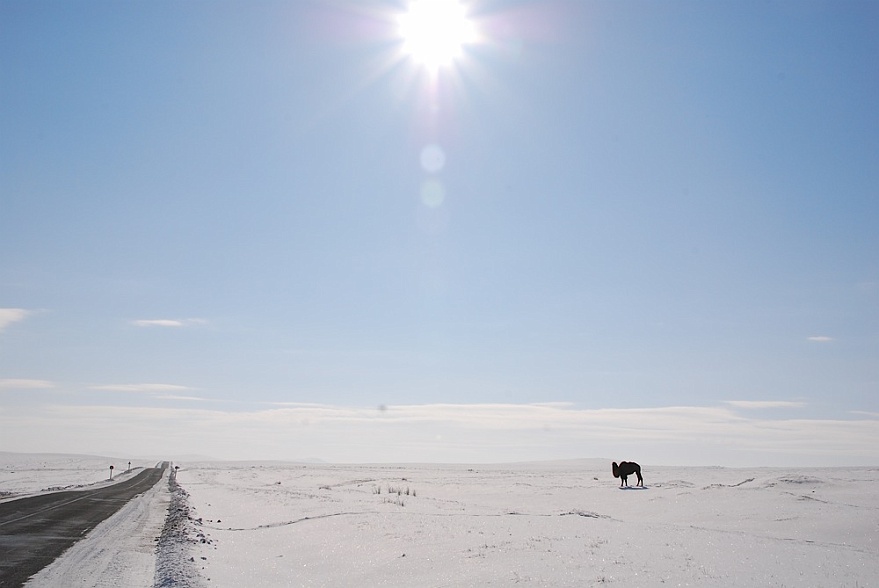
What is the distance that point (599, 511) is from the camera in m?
30.3

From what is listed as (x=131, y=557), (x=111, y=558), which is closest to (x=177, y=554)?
(x=131, y=557)

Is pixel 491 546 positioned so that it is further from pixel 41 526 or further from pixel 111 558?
pixel 41 526

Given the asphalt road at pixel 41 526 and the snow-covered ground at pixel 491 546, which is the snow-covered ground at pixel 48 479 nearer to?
the asphalt road at pixel 41 526

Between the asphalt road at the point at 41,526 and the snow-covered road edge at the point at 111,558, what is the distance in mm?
336

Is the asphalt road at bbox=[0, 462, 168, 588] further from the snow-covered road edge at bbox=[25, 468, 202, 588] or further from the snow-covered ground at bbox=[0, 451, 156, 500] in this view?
the snow-covered ground at bbox=[0, 451, 156, 500]

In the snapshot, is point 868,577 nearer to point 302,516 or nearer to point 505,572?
point 505,572

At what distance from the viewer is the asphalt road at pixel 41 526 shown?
1546cm

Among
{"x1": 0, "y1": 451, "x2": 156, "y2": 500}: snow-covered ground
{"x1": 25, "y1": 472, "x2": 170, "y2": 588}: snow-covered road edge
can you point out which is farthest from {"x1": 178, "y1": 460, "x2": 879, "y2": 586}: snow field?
{"x1": 0, "y1": 451, "x2": 156, "y2": 500}: snow-covered ground

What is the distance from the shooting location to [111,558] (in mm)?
16734

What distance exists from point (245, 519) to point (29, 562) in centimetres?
1090

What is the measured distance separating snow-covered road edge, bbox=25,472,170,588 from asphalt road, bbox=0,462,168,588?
0.34 meters

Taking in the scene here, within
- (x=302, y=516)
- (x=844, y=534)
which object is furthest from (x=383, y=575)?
(x=844, y=534)

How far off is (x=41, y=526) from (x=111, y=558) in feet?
27.6

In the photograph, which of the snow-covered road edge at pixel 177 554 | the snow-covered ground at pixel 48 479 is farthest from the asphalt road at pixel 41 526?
the snow-covered ground at pixel 48 479
